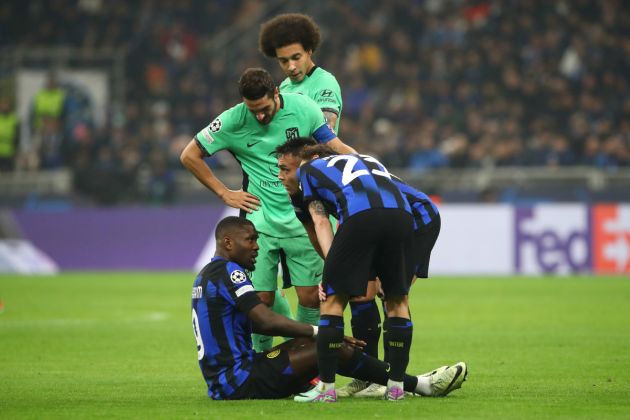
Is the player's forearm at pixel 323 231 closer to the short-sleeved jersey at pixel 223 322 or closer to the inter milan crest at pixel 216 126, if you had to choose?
the short-sleeved jersey at pixel 223 322

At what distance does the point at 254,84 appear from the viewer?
7758 millimetres

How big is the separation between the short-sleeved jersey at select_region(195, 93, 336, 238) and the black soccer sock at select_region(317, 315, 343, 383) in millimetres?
1345

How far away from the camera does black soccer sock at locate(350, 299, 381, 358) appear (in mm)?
7805

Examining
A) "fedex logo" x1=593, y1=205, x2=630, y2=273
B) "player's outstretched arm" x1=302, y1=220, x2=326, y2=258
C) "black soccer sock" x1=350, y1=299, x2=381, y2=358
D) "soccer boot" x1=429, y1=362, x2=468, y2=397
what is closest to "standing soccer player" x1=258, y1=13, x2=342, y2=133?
"player's outstretched arm" x1=302, y1=220, x2=326, y2=258

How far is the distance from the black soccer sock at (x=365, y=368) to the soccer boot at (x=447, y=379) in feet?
0.78

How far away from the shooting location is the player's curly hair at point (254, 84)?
775 centimetres

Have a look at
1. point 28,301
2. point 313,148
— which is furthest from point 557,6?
point 313,148

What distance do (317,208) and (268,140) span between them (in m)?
1.14

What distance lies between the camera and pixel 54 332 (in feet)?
41.2

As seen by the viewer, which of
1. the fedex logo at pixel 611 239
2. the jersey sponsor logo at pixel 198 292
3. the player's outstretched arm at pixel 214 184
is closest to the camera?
the jersey sponsor logo at pixel 198 292

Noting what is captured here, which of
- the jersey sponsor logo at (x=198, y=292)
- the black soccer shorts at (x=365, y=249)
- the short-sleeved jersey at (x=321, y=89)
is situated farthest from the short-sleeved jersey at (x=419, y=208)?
the jersey sponsor logo at (x=198, y=292)

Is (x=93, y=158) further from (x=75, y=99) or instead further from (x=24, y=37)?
(x=24, y=37)

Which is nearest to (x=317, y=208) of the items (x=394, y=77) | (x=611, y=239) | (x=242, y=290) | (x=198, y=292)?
(x=242, y=290)

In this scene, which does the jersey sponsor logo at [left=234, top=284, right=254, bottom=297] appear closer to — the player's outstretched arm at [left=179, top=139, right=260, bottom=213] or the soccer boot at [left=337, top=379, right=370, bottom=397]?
the soccer boot at [left=337, top=379, right=370, bottom=397]
